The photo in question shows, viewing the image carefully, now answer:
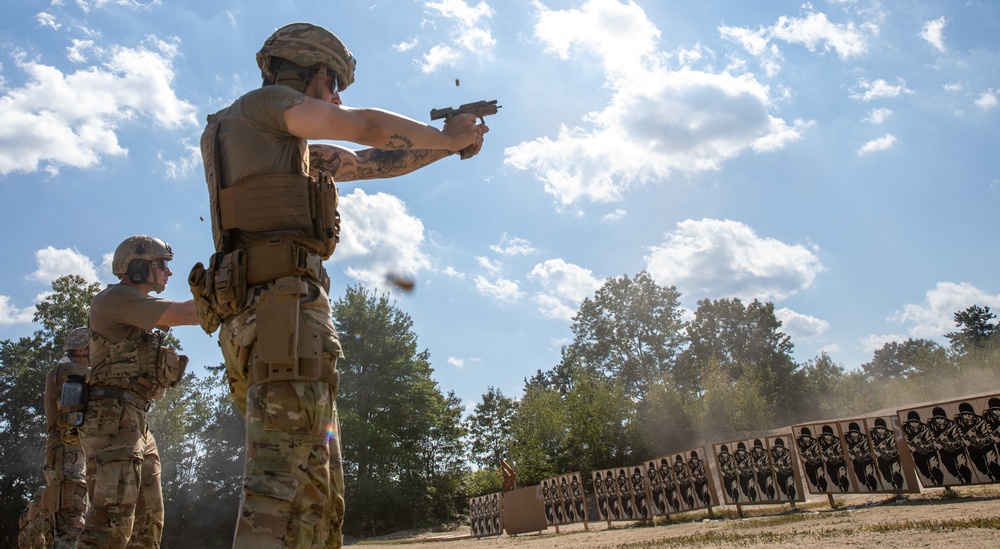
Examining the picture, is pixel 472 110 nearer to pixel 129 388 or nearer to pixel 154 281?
pixel 154 281

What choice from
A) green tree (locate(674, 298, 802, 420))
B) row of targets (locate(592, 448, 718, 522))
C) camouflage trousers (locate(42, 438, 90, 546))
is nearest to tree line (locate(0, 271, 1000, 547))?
green tree (locate(674, 298, 802, 420))

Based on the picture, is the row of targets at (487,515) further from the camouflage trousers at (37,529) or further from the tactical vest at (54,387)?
the tactical vest at (54,387)

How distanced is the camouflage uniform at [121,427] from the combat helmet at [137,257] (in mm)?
181

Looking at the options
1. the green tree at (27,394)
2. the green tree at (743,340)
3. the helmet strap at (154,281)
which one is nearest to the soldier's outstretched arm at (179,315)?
the helmet strap at (154,281)

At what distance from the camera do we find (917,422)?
9.78m

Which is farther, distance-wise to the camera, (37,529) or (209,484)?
(209,484)

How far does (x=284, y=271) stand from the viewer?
2.79 m

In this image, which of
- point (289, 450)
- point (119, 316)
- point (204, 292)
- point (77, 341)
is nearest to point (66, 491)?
point (77, 341)

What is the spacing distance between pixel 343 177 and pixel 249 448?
1.83 m

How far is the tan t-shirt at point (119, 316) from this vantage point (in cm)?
489

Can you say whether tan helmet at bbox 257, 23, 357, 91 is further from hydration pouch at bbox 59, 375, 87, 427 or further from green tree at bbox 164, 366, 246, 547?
green tree at bbox 164, 366, 246, 547

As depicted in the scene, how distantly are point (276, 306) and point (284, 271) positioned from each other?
172mm

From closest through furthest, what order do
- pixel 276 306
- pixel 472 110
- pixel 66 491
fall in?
1. pixel 276 306
2. pixel 472 110
3. pixel 66 491

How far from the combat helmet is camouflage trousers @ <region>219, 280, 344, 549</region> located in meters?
2.99
